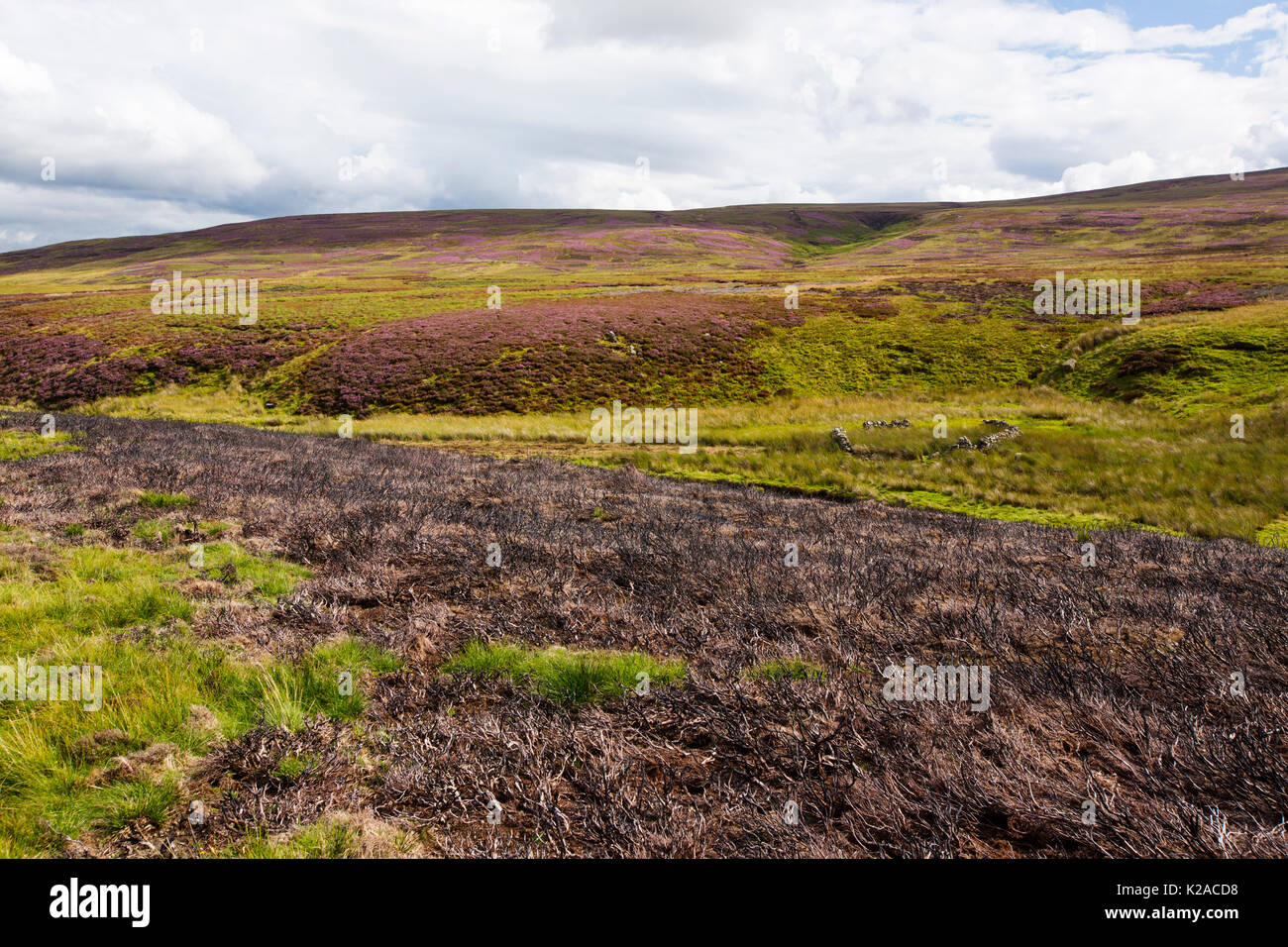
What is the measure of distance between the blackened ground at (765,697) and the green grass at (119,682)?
1.02ft

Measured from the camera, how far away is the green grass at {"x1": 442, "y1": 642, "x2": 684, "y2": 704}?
4.33 metres

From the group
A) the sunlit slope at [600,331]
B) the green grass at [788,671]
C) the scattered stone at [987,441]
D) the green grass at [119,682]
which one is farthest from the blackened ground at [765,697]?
the sunlit slope at [600,331]

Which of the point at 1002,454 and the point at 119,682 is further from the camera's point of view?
the point at 1002,454

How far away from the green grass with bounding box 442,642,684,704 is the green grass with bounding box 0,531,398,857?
2.26ft

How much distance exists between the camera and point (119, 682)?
4.02 m

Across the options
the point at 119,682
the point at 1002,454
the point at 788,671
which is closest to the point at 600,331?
the point at 1002,454

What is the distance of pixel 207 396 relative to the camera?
38.2 metres

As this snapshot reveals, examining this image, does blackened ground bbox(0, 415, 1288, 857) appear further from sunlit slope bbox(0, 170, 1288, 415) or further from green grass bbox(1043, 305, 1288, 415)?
sunlit slope bbox(0, 170, 1288, 415)

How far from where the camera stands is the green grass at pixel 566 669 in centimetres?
433

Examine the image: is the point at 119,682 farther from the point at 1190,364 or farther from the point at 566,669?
the point at 1190,364

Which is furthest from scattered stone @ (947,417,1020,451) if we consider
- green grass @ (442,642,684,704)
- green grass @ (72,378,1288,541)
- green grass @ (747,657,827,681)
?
green grass @ (442,642,684,704)

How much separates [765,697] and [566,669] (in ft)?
4.87
